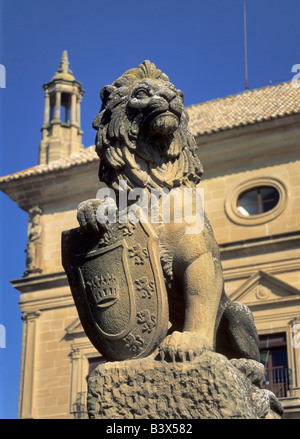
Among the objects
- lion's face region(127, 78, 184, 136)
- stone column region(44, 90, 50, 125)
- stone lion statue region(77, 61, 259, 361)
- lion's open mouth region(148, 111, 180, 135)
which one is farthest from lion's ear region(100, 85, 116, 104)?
stone column region(44, 90, 50, 125)

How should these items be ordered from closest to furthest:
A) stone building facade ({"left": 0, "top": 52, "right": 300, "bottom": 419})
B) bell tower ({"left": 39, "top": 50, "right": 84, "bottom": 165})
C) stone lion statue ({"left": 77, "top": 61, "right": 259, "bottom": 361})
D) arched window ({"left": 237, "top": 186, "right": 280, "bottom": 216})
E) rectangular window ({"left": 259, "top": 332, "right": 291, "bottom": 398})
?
stone lion statue ({"left": 77, "top": 61, "right": 259, "bottom": 361}) < rectangular window ({"left": 259, "top": 332, "right": 291, "bottom": 398}) < stone building facade ({"left": 0, "top": 52, "right": 300, "bottom": 419}) < arched window ({"left": 237, "top": 186, "right": 280, "bottom": 216}) < bell tower ({"left": 39, "top": 50, "right": 84, "bottom": 165})

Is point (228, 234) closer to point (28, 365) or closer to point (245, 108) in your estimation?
point (245, 108)

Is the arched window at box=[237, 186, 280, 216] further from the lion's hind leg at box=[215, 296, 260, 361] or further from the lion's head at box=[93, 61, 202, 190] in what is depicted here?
the lion's head at box=[93, 61, 202, 190]

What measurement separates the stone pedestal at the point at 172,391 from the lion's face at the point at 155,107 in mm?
1021

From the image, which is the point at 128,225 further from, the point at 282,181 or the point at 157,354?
the point at 282,181

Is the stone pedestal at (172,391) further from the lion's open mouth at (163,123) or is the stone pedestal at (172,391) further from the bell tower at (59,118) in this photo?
the bell tower at (59,118)

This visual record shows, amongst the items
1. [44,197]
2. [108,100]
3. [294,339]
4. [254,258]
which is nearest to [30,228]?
[44,197]

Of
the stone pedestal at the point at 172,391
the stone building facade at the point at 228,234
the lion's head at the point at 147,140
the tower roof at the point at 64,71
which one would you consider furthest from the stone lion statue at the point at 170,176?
the tower roof at the point at 64,71

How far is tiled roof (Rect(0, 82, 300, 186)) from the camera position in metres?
22.0

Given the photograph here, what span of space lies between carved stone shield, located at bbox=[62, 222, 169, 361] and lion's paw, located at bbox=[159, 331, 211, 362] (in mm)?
74

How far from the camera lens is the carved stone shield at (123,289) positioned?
422 cm

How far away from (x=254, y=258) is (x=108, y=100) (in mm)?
17075

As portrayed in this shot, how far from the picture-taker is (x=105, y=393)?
13.8 ft

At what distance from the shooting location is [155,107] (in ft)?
14.5
